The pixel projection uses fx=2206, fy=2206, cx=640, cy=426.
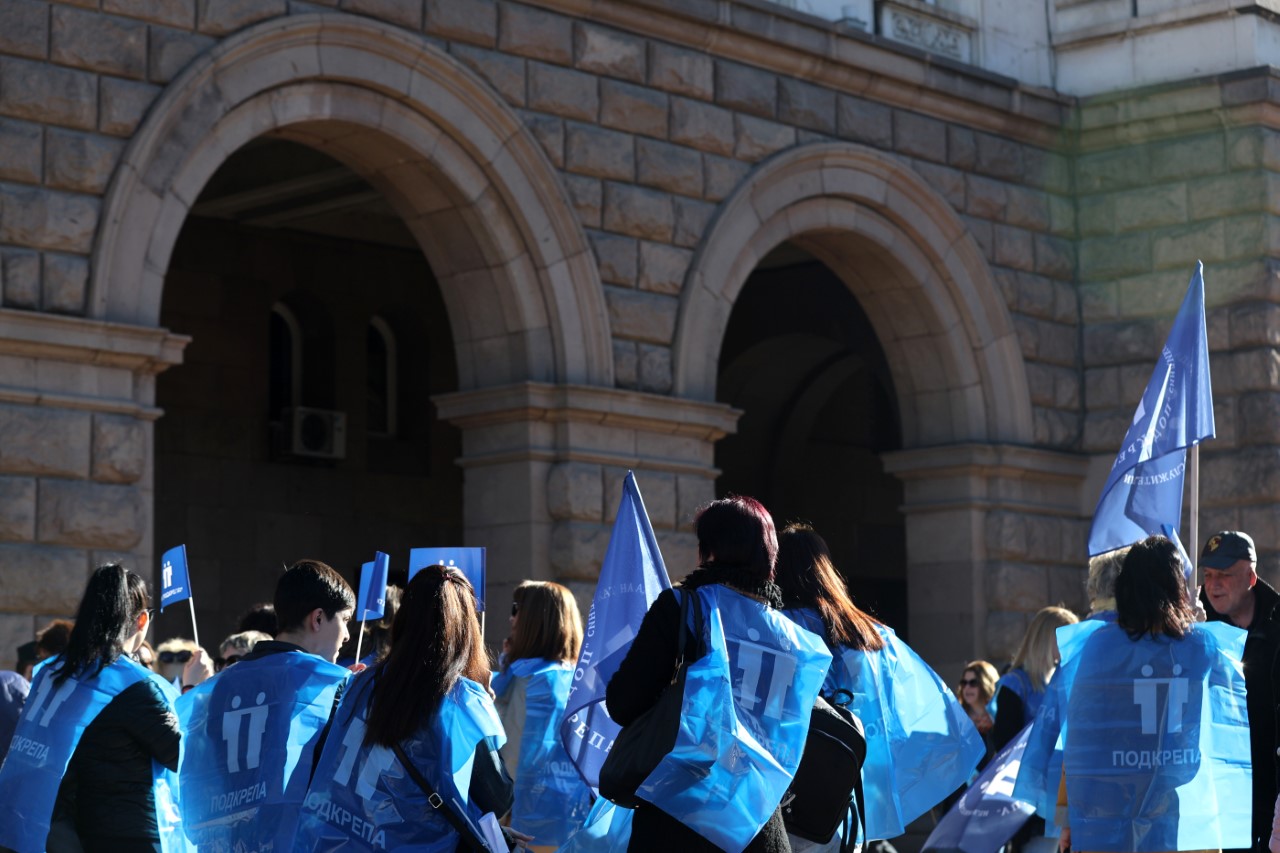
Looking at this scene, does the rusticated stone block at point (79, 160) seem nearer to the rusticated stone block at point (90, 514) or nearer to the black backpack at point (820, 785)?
the rusticated stone block at point (90, 514)

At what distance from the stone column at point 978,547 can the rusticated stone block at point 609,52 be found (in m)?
4.01

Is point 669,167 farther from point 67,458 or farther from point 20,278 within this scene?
point 67,458

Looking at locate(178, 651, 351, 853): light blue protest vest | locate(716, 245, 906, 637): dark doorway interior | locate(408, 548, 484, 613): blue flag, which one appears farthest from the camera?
locate(716, 245, 906, 637): dark doorway interior

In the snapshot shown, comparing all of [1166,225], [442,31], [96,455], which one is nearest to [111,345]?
[96,455]

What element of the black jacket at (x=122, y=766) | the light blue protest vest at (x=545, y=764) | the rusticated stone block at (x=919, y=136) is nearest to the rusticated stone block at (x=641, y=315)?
the rusticated stone block at (x=919, y=136)

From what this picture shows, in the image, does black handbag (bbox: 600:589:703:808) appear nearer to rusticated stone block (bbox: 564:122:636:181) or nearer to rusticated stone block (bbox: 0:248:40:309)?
rusticated stone block (bbox: 0:248:40:309)

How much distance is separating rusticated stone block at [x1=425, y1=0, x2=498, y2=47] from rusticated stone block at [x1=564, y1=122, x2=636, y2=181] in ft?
2.68

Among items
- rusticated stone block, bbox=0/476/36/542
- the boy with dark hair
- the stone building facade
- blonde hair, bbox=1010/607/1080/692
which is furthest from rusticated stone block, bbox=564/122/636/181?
the boy with dark hair

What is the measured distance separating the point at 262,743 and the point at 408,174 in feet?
24.8

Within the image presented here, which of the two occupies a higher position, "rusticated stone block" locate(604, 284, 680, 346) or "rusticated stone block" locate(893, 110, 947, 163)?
"rusticated stone block" locate(893, 110, 947, 163)

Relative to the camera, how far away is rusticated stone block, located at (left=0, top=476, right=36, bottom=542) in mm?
10938

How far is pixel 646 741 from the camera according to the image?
17.9ft

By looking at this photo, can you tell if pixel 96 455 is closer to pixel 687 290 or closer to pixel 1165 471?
pixel 687 290

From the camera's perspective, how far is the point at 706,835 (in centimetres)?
543
